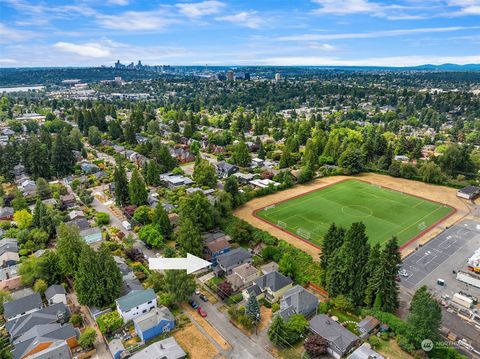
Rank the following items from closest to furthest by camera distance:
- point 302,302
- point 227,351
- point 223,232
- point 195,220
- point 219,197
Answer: point 227,351
point 302,302
point 195,220
point 223,232
point 219,197

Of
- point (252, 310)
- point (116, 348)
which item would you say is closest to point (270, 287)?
point (252, 310)

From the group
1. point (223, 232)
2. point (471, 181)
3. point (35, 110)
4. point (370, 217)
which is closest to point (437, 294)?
point (370, 217)

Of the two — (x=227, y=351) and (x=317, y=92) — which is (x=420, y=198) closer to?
(x=227, y=351)

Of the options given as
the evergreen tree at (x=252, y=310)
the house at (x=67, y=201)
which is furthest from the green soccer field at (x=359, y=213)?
the house at (x=67, y=201)

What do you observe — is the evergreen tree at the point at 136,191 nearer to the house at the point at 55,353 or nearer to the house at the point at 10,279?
the house at the point at 10,279

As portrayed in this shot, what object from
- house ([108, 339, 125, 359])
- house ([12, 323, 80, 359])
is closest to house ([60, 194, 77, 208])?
house ([12, 323, 80, 359])

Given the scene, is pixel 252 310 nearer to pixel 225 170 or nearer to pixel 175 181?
pixel 175 181
